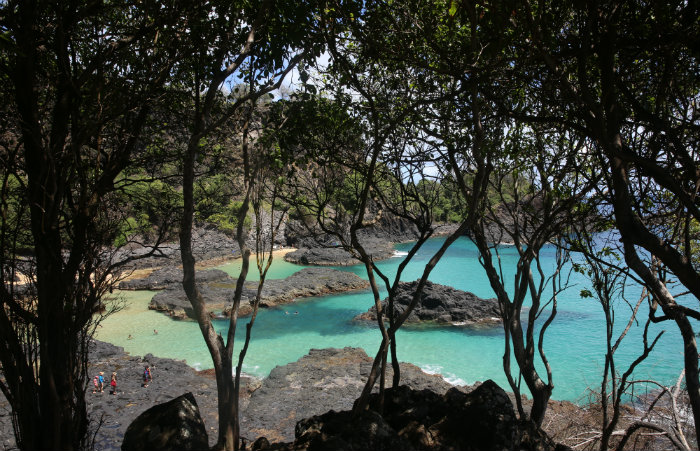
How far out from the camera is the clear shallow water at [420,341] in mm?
13812

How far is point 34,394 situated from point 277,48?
132 inches

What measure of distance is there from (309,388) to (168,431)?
28.9ft

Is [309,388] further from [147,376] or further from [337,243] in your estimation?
[337,243]

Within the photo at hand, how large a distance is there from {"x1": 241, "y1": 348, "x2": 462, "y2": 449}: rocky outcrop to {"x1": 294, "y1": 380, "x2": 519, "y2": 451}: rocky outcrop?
5.77 metres

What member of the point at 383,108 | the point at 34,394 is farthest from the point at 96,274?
the point at 383,108

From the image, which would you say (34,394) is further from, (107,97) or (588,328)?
(588,328)

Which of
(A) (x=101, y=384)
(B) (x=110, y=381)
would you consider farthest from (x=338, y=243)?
(A) (x=101, y=384)

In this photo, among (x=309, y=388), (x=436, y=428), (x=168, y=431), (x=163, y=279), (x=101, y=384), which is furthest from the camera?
(x=163, y=279)

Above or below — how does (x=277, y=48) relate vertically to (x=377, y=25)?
below

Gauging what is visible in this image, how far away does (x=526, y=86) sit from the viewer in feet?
16.1

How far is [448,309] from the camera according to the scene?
18906mm

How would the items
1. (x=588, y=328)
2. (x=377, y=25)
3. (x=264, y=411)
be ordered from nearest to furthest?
(x=377, y=25), (x=264, y=411), (x=588, y=328)

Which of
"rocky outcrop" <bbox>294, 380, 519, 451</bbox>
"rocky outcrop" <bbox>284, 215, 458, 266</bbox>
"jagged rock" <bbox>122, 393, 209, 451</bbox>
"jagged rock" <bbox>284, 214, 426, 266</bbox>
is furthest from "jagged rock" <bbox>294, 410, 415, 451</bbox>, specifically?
"jagged rock" <bbox>284, 214, 426, 266</bbox>

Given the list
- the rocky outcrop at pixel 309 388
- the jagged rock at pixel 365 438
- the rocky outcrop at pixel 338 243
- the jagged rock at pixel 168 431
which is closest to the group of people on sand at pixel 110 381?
the rocky outcrop at pixel 309 388
